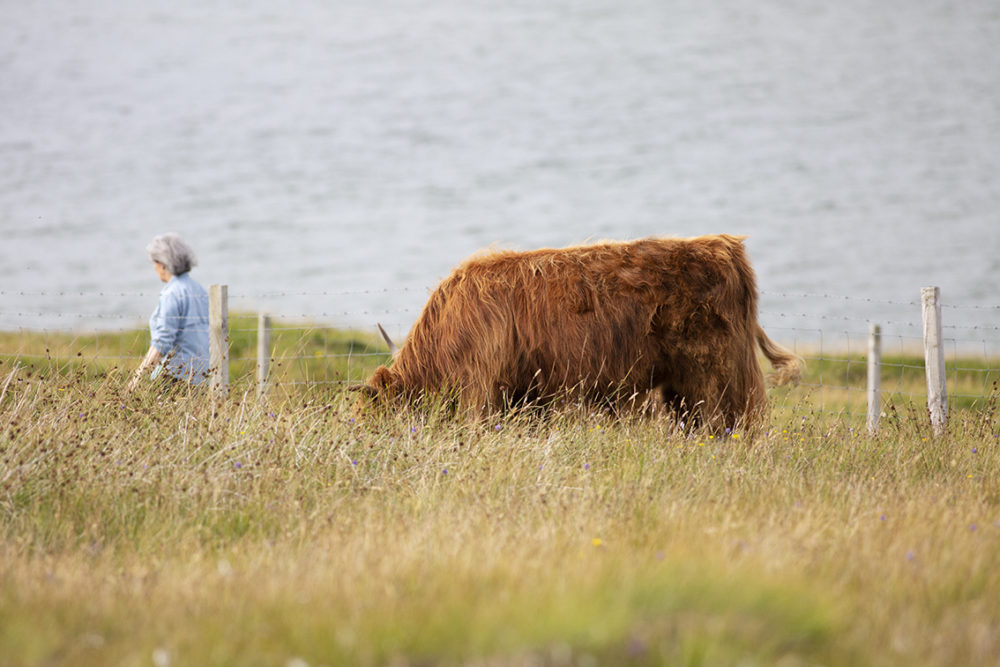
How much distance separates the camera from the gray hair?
6.07 metres

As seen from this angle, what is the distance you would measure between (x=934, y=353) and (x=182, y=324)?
5.27 meters

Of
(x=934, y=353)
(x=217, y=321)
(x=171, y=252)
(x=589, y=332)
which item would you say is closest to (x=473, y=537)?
(x=589, y=332)

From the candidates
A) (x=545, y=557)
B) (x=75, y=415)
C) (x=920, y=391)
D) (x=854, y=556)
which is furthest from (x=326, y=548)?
(x=920, y=391)

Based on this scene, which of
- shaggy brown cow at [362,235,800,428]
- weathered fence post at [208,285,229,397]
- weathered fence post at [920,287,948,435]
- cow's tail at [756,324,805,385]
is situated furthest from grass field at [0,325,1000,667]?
weathered fence post at [208,285,229,397]

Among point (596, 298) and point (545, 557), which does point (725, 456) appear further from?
point (545, 557)

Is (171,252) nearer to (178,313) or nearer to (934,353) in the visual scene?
(178,313)

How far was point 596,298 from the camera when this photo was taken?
5578 mm

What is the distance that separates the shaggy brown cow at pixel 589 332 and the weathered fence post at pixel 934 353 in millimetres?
1515

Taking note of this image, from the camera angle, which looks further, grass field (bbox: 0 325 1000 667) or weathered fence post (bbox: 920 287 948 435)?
weathered fence post (bbox: 920 287 948 435)

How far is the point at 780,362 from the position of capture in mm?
6254

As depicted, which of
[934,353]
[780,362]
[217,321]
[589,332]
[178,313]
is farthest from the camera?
[217,321]

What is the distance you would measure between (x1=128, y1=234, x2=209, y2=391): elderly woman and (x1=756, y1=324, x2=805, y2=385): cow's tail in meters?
3.77

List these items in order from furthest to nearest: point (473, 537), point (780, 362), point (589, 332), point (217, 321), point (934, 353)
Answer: point (217, 321)
point (934, 353)
point (780, 362)
point (589, 332)
point (473, 537)

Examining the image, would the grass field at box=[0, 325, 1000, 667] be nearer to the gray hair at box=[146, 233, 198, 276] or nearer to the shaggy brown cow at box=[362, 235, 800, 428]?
the shaggy brown cow at box=[362, 235, 800, 428]
